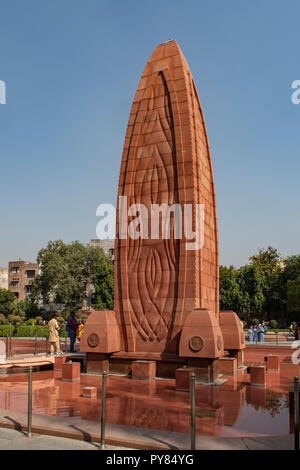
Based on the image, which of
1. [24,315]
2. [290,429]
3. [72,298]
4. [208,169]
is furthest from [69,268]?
[290,429]

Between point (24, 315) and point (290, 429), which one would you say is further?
point (24, 315)

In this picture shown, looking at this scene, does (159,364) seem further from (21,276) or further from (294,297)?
(21,276)

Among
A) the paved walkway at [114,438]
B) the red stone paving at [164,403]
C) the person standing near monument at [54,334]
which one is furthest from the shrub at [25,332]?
the paved walkway at [114,438]

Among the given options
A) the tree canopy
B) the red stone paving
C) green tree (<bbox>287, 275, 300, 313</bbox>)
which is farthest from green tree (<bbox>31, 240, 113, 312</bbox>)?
the red stone paving

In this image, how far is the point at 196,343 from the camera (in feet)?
37.5

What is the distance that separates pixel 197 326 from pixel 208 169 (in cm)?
706

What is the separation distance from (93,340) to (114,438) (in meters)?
7.04

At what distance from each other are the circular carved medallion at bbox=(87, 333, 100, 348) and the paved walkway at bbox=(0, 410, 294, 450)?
580cm

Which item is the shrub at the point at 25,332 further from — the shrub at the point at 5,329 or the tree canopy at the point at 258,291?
the tree canopy at the point at 258,291

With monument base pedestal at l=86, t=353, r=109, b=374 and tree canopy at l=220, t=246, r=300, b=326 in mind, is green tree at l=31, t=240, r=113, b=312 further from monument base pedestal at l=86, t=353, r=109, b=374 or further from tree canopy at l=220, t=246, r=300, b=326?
monument base pedestal at l=86, t=353, r=109, b=374

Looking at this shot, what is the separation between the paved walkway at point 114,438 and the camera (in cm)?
590

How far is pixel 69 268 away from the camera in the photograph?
185 ft

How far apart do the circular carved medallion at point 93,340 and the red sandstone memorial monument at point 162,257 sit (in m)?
0.03

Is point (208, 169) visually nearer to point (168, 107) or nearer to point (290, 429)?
point (168, 107)
